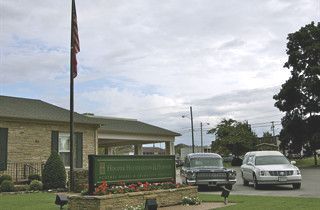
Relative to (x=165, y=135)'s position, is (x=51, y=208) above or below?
below

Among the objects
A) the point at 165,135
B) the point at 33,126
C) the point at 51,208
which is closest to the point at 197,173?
the point at 51,208

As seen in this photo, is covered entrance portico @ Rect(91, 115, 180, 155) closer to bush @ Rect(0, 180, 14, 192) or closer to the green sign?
bush @ Rect(0, 180, 14, 192)

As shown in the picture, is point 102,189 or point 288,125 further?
point 288,125

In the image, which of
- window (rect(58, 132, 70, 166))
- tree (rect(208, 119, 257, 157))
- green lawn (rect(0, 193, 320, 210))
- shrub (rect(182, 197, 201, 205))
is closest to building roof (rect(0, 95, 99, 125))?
window (rect(58, 132, 70, 166))

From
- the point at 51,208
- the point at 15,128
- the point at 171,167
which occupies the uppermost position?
the point at 15,128

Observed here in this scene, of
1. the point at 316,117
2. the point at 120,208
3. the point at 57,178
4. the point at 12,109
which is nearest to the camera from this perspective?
the point at 120,208

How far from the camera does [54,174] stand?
72.2 ft

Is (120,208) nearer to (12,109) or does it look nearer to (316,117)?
(12,109)

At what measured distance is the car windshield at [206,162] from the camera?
2192 cm

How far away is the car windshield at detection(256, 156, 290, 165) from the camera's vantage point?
21.5m

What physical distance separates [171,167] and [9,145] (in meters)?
11.7

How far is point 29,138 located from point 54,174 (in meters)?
3.97

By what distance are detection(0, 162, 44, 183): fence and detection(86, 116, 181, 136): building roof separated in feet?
30.5

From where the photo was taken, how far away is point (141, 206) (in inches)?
516
